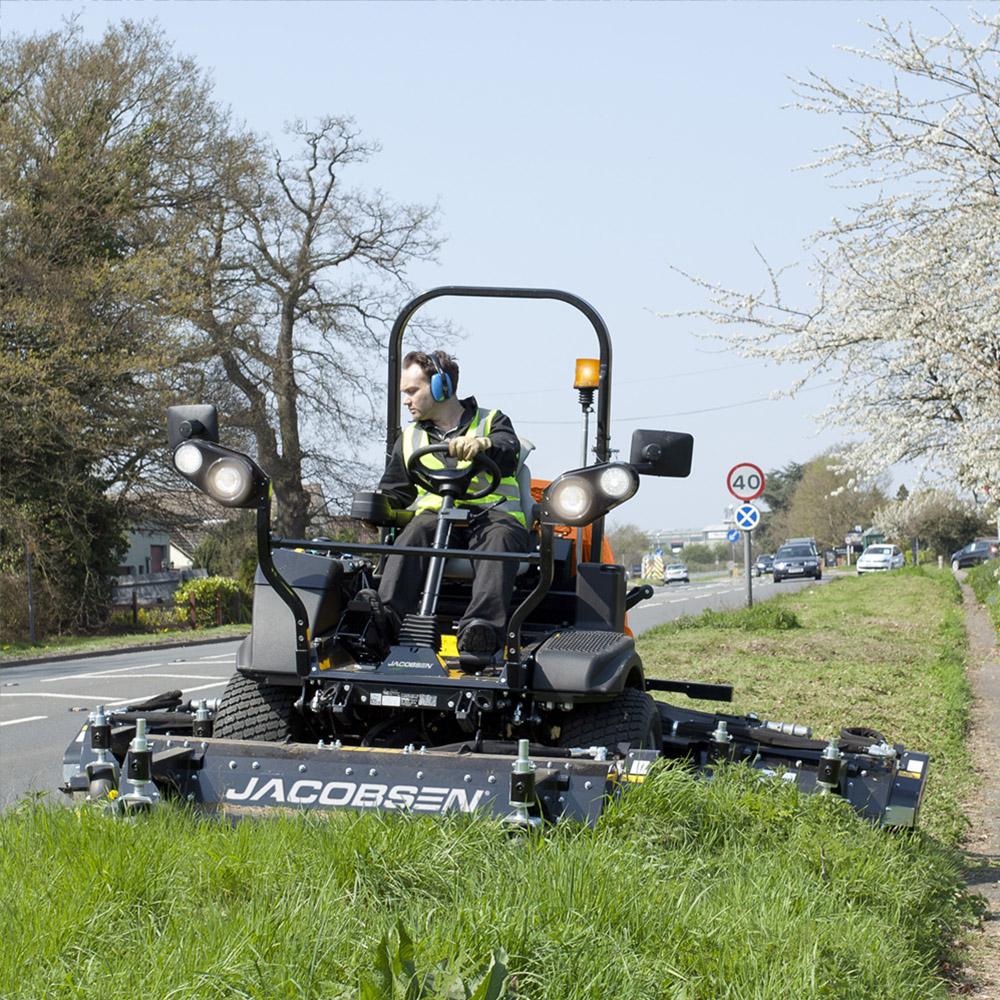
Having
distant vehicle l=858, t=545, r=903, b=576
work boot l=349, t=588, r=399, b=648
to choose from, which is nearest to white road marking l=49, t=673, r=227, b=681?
work boot l=349, t=588, r=399, b=648

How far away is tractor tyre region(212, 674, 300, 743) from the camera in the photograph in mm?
5637

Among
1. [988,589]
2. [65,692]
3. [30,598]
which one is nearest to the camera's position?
[65,692]

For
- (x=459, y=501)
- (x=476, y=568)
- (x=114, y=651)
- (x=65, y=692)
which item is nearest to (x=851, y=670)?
(x=65, y=692)

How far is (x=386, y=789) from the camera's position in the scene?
477 centimetres

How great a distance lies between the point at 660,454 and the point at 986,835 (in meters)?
3.46

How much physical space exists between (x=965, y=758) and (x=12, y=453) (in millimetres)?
21518

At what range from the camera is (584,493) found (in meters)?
4.98

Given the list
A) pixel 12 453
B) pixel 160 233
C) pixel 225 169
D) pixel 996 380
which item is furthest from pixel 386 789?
pixel 225 169

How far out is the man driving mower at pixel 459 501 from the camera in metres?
5.52

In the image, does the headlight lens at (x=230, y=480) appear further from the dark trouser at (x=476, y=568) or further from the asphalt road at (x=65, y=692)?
the asphalt road at (x=65, y=692)

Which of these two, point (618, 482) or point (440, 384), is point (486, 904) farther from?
point (440, 384)

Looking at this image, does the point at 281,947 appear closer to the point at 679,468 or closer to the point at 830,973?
the point at 830,973

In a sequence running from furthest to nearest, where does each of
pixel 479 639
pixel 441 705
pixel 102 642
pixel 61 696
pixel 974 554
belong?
pixel 974 554 < pixel 102 642 < pixel 61 696 < pixel 479 639 < pixel 441 705

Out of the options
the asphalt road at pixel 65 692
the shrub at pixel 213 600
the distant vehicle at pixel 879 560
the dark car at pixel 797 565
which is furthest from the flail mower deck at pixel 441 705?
the distant vehicle at pixel 879 560
